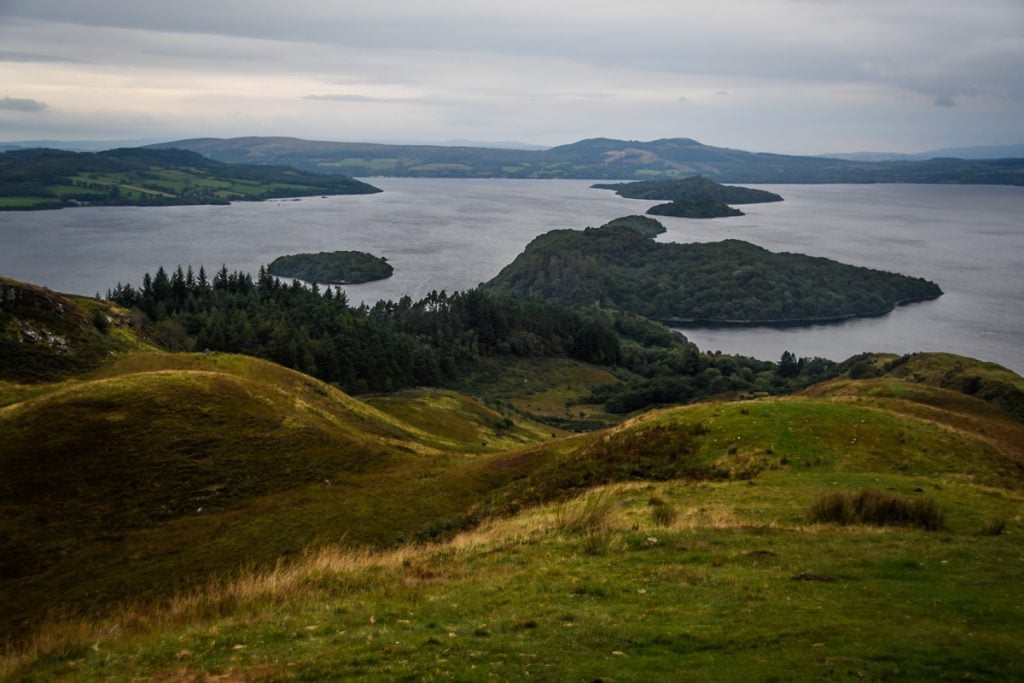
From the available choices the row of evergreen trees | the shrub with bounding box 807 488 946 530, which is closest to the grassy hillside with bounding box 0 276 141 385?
the row of evergreen trees

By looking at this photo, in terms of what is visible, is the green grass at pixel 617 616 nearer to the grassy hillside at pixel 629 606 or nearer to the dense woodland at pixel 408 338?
the grassy hillside at pixel 629 606

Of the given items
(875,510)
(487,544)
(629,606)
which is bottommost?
(487,544)

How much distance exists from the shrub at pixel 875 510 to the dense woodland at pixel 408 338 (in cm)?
7132

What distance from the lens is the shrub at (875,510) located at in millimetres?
19344

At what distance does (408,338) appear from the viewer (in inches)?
5428

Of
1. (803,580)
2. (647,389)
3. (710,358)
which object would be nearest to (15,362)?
(803,580)

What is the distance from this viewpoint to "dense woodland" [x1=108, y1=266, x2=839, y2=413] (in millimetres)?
105500

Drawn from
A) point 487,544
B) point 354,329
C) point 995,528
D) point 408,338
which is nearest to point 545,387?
point 408,338

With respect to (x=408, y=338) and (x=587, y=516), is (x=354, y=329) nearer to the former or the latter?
(x=408, y=338)

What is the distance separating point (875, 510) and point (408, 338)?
122009 mm

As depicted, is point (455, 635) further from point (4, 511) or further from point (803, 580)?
point (4, 511)

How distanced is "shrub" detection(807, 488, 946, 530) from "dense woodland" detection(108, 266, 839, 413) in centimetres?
7132

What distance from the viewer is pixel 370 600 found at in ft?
48.8

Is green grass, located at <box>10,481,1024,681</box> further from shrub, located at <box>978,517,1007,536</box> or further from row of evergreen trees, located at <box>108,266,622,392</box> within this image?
row of evergreen trees, located at <box>108,266,622,392</box>
